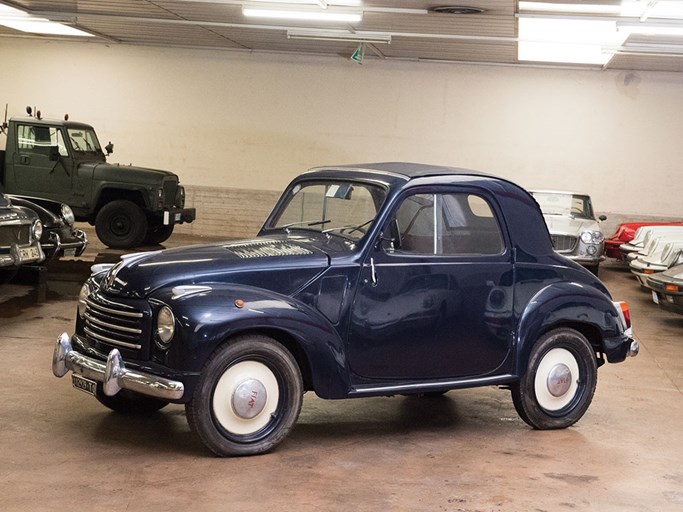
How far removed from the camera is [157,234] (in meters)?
18.5

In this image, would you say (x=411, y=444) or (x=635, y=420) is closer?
(x=411, y=444)

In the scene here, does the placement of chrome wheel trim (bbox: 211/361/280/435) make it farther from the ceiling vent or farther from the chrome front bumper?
the ceiling vent

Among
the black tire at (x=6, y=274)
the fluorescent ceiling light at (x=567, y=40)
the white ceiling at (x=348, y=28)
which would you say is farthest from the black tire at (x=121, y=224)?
the fluorescent ceiling light at (x=567, y=40)

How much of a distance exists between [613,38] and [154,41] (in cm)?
970

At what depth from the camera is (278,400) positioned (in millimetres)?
5613

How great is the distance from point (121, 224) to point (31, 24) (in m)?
4.49

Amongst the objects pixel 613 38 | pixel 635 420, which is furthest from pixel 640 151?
pixel 635 420

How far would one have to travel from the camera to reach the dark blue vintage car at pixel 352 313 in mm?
5453

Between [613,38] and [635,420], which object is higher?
[613,38]

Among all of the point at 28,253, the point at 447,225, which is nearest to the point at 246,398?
the point at 447,225

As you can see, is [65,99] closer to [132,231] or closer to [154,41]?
[154,41]

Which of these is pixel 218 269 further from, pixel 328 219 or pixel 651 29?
pixel 651 29

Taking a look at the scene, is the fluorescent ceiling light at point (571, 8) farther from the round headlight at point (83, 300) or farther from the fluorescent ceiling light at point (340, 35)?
the round headlight at point (83, 300)

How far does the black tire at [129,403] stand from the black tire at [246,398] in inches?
39.4
